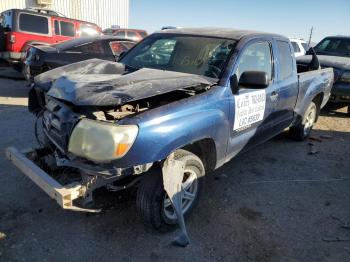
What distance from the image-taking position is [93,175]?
104 inches

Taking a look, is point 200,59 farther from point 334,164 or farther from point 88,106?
point 334,164

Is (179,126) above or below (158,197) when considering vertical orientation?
above

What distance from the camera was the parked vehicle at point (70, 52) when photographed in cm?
765

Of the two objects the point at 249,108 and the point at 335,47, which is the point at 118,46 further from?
the point at 335,47

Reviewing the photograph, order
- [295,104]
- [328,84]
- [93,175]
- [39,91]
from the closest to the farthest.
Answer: [93,175] → [39,91] → [295,104] → [328,84]

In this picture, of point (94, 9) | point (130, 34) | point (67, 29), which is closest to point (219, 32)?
point (67, 29)

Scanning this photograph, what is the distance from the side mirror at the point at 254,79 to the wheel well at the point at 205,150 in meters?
0.69

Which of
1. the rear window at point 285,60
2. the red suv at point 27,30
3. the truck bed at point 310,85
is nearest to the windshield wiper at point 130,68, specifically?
the rear window at point 285,60

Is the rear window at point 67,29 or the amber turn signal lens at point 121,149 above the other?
the amber turn signal lens at point 121,149

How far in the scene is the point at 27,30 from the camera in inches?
400

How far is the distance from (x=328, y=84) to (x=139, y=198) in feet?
15.5

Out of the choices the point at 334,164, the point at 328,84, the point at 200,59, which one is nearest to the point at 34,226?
the point at 200,59

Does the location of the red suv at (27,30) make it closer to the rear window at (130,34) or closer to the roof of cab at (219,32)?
the rear window at (130,34)

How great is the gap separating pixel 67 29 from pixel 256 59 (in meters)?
9.02
